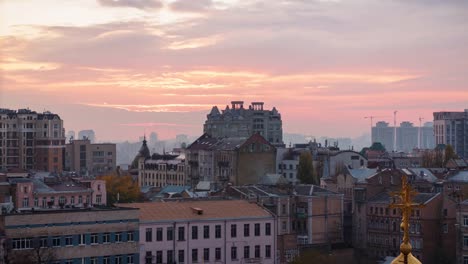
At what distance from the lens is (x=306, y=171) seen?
3339 inches

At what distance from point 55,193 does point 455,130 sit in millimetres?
111759

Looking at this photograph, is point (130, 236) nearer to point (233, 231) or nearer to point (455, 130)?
point (233, 231)

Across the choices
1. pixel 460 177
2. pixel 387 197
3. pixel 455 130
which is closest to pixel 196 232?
pixel 387 197

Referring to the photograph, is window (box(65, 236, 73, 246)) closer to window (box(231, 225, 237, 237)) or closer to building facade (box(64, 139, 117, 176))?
window (box(231, 225, 237, 237))

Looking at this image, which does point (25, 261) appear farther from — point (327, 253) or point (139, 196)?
point (139, 196)

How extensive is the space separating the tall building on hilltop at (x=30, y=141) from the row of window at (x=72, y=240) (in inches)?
2153

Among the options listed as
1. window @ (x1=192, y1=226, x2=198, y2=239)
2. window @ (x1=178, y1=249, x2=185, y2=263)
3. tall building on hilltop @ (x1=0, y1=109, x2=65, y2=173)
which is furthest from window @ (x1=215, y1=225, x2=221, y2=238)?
tall building on hilltop @ (x1=0, y1=109, x2=65, y2=173)

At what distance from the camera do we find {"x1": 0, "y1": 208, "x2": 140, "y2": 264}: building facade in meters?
42.0

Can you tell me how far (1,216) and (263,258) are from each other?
13671 millimetres

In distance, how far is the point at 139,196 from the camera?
73.2 metres

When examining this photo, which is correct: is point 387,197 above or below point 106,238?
above

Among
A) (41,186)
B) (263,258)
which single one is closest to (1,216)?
(263,258)

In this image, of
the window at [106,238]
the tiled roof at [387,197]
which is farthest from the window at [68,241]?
the tiled roof at [387,197]

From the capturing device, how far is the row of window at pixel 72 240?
42219 millimetres
